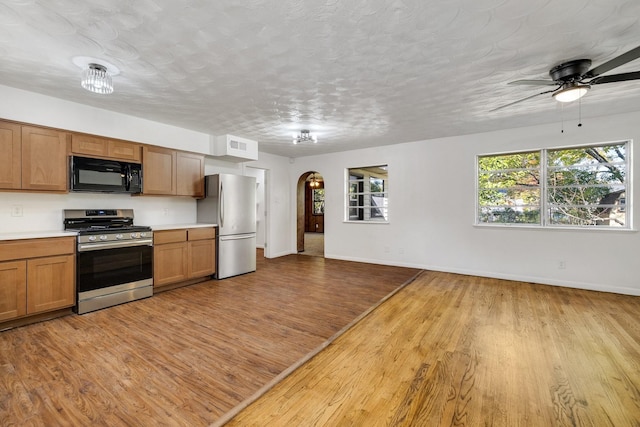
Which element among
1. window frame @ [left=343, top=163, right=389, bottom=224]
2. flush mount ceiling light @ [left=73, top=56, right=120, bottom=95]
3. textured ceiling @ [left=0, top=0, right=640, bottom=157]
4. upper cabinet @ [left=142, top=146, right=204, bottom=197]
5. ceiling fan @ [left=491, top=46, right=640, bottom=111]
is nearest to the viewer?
textured ceiling @ [left=0, top=0, right=640, bottom=157]

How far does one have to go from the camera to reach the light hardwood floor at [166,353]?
5.68 feet

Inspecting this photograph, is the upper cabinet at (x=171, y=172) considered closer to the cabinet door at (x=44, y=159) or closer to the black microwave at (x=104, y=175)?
the black microwave at (x=104, y=175)

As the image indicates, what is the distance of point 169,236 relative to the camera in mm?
4105

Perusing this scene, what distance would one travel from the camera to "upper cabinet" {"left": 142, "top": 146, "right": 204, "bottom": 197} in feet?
13.3

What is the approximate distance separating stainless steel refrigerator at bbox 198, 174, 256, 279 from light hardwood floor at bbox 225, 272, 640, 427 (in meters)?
2.75

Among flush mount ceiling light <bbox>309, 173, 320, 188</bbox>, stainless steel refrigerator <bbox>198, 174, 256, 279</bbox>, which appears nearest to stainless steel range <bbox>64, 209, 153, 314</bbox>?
stainless steel refrigerator <bbox>198, 174, 256, 279</bbox>

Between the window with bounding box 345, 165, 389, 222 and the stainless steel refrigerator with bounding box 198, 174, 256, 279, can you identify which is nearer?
the stainless steel refrigerator with bounding box 198, 174, 256, 279

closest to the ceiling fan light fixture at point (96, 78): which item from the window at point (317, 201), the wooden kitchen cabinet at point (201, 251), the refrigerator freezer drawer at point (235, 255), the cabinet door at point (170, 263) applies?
the cabinet door at point (170, 263)

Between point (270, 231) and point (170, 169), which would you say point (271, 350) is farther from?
point (270, 231)

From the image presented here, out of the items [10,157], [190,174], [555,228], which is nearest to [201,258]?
[190,174]

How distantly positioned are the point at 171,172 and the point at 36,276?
2035mm

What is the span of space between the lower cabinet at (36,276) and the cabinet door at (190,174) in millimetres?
1655

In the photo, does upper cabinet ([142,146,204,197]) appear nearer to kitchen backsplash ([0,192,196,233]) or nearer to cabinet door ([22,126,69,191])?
kitchen backsplash ([0,192,196,233])

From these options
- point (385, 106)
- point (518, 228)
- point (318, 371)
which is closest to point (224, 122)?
point (385, 106)
